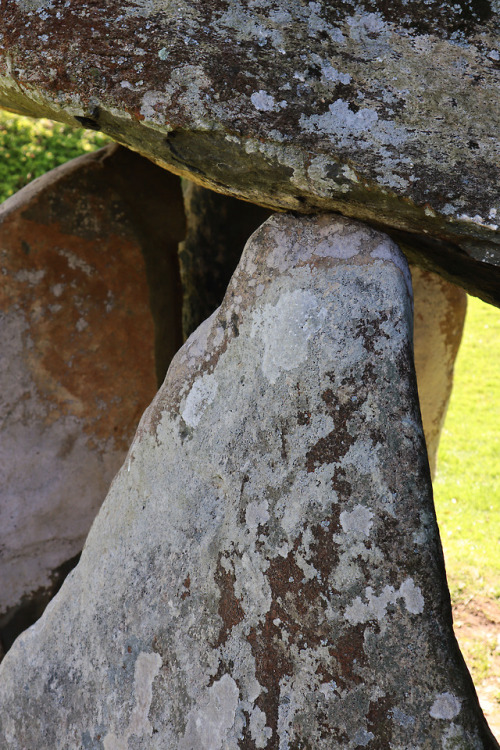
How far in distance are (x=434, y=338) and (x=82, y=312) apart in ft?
3.84

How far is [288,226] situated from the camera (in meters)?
1.32

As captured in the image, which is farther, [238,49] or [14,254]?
[14,254]

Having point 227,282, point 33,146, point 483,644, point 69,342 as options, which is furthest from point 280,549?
point 33,146

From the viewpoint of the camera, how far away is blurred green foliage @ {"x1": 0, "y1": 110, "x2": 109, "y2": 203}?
5.26 meters

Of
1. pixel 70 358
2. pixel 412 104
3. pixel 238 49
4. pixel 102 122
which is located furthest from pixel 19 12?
pixel 70 358

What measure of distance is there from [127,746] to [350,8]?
132cm

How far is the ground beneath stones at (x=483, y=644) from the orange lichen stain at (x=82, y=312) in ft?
4.56

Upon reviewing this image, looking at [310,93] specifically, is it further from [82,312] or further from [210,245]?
[210,245]

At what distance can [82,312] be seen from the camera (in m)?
2.07

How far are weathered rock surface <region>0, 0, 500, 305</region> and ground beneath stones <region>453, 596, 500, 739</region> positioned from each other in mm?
1616

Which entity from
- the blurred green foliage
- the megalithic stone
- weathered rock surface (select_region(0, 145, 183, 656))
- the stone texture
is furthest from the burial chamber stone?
the blurred green foliage

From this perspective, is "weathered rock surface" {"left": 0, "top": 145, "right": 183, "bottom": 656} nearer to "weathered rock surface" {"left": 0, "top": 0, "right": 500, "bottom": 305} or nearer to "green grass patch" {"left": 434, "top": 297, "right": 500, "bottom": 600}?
"weathered rock surface" {"left": 0, "top": 0, "right": 500, "bottom": 305}

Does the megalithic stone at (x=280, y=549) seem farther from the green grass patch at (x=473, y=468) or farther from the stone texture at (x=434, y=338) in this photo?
the green grass patch at (x=473, y=468)

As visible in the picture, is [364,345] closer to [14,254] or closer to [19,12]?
[19,12]
